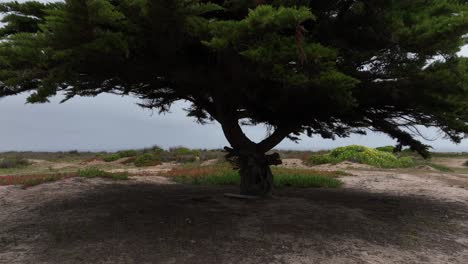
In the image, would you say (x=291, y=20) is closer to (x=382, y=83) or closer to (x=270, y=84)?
(x=270, y=84)

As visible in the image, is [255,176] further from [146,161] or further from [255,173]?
[146,161]

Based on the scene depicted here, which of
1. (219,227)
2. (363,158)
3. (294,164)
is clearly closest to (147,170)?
(294,164)

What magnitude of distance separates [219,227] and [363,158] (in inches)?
830

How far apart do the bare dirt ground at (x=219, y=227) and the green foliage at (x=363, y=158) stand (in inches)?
547

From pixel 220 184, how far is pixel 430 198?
19.5 ft

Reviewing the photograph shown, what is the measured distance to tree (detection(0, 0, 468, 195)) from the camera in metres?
6.07

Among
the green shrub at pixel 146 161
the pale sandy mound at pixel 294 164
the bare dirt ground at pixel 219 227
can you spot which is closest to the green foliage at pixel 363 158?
the pale sandy mound at pixel 294 164

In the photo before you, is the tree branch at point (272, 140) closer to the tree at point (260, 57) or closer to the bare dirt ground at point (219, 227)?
the tree at point (260, 57)

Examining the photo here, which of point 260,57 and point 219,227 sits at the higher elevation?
point 260,57

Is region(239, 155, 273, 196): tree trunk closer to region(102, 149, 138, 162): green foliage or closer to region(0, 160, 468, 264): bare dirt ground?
region(0, 160, 468, 264): bare dirt ground

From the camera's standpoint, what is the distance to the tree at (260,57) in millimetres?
6070

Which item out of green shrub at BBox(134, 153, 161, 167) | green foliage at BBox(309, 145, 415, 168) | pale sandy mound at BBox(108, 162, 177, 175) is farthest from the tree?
green shrub at BBox(134, 153, 161, 167)

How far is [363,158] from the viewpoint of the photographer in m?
27.6

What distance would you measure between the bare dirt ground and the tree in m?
1.76
